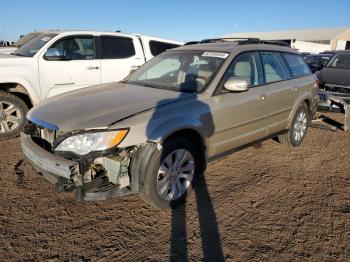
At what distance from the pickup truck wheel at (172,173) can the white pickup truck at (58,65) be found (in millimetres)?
3524


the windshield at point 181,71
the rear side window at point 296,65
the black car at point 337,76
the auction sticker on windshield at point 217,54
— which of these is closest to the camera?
the windshield at point 181,71

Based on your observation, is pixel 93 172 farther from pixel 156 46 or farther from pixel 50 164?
pixel 156 46

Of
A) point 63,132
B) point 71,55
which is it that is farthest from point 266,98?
point 71,55

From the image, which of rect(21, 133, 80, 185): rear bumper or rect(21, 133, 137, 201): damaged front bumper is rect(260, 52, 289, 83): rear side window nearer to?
rect(21, 133, 137, 201): damaged front bumper

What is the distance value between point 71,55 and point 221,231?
4768 millimetres

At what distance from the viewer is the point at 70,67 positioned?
636 centimetres

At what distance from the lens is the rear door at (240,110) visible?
3.94 m

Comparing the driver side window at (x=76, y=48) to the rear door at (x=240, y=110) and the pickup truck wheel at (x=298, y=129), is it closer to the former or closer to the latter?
the rear door at (x=240, y=110)

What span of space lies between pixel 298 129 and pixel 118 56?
394cm

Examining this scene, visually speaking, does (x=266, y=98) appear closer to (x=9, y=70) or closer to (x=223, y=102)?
(x=223, y=102)

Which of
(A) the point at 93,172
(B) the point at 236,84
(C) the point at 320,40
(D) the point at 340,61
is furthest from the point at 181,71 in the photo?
(C) the point at 320,40

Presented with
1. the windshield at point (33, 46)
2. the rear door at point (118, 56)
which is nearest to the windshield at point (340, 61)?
the rear door at point (118, 56)

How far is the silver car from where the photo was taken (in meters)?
3.06

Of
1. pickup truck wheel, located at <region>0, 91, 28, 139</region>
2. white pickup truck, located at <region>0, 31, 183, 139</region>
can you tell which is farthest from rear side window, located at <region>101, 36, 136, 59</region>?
pickup truck wheel, located at <region>0, 91, 28, 139</region>
